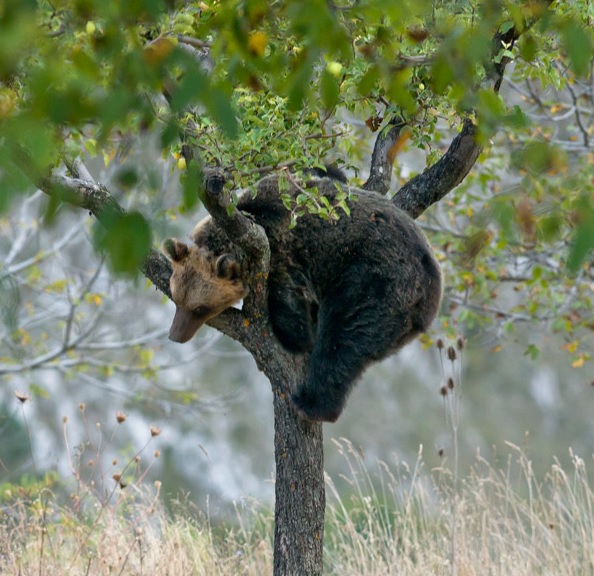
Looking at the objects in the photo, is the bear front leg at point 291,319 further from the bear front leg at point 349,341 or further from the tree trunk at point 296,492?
the tree trunk at point 296,492

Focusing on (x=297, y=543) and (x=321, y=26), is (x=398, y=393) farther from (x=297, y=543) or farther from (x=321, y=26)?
(x=321, y=26)

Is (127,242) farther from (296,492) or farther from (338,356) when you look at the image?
(338,356)

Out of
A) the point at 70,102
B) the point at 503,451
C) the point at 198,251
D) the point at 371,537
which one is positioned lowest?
the point at 70,102

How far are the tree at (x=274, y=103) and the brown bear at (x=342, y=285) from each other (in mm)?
177

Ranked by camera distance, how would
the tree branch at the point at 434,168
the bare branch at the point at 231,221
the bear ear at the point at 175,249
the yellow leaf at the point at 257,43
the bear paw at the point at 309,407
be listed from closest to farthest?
the yellow leaf at the point at 257,43 → the bare branch at the point at 231,221 → the bear paw at the point at 309,407 → the tree branch at the point at 434,168 → the bear ear at the point at 175,249

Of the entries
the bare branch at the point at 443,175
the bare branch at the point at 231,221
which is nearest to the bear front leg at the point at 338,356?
the bare branch at the point at 231,221

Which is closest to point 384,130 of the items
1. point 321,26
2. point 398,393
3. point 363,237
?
point 363,237

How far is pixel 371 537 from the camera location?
494 centimetres

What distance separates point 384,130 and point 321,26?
7.37ft

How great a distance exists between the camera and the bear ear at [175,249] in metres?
4.55

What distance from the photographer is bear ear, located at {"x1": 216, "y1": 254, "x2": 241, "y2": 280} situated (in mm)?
4422

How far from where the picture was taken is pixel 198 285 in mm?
4449

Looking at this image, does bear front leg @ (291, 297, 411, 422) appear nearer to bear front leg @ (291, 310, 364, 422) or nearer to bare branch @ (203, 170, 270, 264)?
bear front leg @ (291, 310, 364, 422)

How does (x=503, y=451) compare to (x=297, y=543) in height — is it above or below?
above
